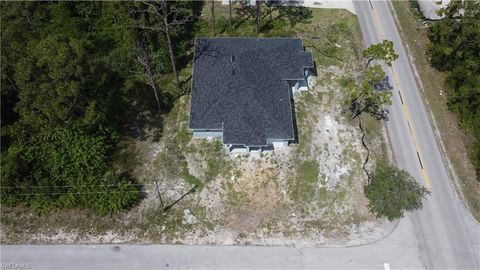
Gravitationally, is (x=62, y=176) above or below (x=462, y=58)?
below

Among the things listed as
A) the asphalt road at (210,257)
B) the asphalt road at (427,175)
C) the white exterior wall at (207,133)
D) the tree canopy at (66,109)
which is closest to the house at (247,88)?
the white exterior wall at (207,133)

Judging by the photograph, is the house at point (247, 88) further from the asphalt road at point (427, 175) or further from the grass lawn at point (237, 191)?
the asphalt road at point (427, 175)

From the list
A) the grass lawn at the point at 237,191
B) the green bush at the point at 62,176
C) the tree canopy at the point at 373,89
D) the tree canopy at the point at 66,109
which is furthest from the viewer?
the tree canopy at the point at 373,89

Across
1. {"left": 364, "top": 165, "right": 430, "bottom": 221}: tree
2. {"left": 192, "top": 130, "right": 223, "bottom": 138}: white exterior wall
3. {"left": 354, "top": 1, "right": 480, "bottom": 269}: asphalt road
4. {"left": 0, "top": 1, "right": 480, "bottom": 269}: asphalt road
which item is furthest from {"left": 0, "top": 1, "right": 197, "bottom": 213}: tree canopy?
{"left": 354, "top": 1, "right": 480, "bottom": 269}: asphalt road

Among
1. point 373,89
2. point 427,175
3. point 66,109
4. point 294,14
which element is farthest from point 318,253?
point 294,14

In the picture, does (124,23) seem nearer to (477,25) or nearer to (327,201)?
(327,201)

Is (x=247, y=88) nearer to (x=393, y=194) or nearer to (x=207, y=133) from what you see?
(x=207, y=133)
